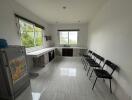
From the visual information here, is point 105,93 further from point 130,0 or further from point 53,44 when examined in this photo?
point 53,44

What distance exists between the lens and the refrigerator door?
1527 mm

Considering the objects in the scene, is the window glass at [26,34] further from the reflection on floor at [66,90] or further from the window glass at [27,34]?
the reflection on floor at [66,90]

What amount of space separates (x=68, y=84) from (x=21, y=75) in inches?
52.1

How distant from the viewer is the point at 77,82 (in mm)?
2633

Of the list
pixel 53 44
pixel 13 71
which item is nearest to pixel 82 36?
pixel 53 44

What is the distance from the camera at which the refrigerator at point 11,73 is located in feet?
4.79

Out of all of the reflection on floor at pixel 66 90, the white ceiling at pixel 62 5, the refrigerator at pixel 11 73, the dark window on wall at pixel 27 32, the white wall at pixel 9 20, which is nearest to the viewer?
the refrigerator at pixel 11 73

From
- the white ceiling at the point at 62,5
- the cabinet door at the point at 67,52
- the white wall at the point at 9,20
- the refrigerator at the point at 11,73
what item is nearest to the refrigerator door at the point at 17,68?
the refrigerator at the point at 11,73

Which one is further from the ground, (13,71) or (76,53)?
(13,71)

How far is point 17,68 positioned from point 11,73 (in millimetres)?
180

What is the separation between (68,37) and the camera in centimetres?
670

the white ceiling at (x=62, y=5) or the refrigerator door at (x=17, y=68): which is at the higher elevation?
the white ceiling at (x=62, y=5)

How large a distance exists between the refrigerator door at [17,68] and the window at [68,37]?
16.4 feet

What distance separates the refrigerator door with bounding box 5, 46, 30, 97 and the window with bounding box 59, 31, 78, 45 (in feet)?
16.4
